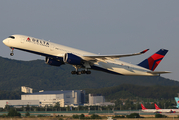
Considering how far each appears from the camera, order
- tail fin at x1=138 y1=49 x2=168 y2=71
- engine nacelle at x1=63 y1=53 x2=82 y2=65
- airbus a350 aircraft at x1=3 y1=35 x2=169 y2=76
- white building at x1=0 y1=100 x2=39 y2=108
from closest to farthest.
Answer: airbus a350 aircraft at x1=3 y1=35 x2=169 y2=76, engine nacelle at x1=63 y1=53 x2=82 y2=65, tail fin at x1=138 y1=49 x2=168 y2=71, white building at x1=0 y1=100 x2=39 y2=108

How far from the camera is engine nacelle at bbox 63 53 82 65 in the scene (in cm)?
4597

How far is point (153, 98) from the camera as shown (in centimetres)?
8862

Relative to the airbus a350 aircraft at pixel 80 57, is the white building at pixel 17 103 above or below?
below

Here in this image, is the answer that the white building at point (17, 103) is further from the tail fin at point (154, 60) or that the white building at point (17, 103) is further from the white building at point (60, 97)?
the tail fin at point (154, 60)

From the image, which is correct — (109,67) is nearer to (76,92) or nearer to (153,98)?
(153,98)

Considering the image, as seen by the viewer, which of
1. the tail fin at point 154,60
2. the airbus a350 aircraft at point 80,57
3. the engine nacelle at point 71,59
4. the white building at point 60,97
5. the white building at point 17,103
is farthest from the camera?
the white building at point 60,97

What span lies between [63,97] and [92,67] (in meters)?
76.9

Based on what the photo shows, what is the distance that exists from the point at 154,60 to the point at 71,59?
18.4 meters

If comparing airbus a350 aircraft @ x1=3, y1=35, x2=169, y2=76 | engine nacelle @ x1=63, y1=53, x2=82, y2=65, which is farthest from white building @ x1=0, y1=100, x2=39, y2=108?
engine nacelle @ x1=63, y1=53, x2=82, y2=65

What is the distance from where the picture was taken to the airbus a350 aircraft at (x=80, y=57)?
44906mm

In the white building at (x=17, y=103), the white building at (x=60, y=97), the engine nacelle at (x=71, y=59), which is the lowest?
the white building at (x=17, y=103)

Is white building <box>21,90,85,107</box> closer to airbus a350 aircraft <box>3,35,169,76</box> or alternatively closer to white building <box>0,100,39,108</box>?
white building <box>0,100,39,108</box>

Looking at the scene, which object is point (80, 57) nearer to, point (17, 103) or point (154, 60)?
point (154, 60)

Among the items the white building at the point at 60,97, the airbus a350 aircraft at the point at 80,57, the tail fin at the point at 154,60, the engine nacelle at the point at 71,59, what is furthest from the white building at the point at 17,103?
the engine nacelle at the point at 71,59
